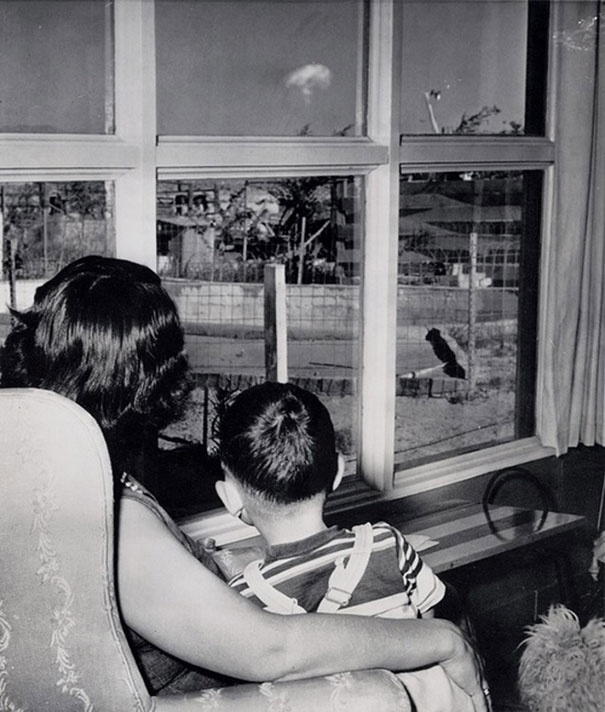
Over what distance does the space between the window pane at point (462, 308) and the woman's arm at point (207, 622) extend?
1.63m

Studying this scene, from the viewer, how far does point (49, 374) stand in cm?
125

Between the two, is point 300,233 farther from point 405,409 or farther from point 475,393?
point 475,393

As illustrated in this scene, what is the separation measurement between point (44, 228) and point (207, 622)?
1.15m

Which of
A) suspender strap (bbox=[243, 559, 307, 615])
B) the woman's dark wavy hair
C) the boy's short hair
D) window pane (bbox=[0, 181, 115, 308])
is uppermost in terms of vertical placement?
window pane (bbox=[0, 181, 115, 308])

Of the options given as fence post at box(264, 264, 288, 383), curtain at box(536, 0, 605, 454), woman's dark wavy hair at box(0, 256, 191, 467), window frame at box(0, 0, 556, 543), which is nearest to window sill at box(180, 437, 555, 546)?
window frame at box(0, 0, 556, 543)

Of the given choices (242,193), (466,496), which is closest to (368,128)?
(242,193)

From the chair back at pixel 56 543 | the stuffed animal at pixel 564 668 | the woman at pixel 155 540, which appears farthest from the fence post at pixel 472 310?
the chair back at pixel 56 543

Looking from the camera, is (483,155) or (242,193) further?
(483,155)

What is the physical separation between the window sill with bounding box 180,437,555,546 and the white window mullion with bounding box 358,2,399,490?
0.20ft

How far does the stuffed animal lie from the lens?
1.60 meters

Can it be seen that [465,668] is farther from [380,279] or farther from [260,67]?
[260,67]

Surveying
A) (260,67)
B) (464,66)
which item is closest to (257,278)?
(260,67)

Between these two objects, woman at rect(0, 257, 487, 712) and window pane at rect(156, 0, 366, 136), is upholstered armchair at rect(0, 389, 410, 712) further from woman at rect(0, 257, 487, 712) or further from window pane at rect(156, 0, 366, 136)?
window pane at rect(156, 0, 366, 136)

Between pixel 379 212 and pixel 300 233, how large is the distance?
231 mm
